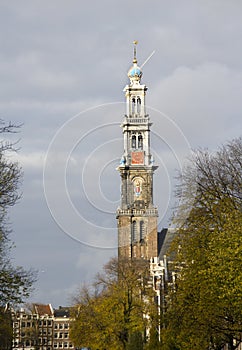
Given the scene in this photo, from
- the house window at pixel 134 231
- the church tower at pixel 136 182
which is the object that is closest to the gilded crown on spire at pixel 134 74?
the church tower at pixel 136 182

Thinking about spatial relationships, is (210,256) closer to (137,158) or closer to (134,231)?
(134,231)

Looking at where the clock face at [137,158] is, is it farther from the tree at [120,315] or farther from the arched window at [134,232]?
the tree at [120,315]

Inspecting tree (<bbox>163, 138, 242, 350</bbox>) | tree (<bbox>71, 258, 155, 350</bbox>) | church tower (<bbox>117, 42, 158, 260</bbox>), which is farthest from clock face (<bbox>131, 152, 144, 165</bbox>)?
tree (<bbox>163, 138, 242, 350</bbox>)

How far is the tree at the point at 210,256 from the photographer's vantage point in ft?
143

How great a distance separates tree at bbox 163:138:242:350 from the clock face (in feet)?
357

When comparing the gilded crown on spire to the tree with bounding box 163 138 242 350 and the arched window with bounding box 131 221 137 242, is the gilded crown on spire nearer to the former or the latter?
the arched window with bounding box 131 221 137 242

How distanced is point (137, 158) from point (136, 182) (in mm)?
5042

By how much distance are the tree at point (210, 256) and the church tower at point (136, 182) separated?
334 ft

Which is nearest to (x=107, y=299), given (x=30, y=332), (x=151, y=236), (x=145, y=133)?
(x=151, y=236)

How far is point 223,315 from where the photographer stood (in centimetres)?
4900

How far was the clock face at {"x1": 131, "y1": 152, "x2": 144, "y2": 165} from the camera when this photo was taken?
167 m

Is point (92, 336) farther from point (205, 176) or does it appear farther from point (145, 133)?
point (145, 133)

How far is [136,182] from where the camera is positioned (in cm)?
16588

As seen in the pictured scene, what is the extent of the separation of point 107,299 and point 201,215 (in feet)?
117
